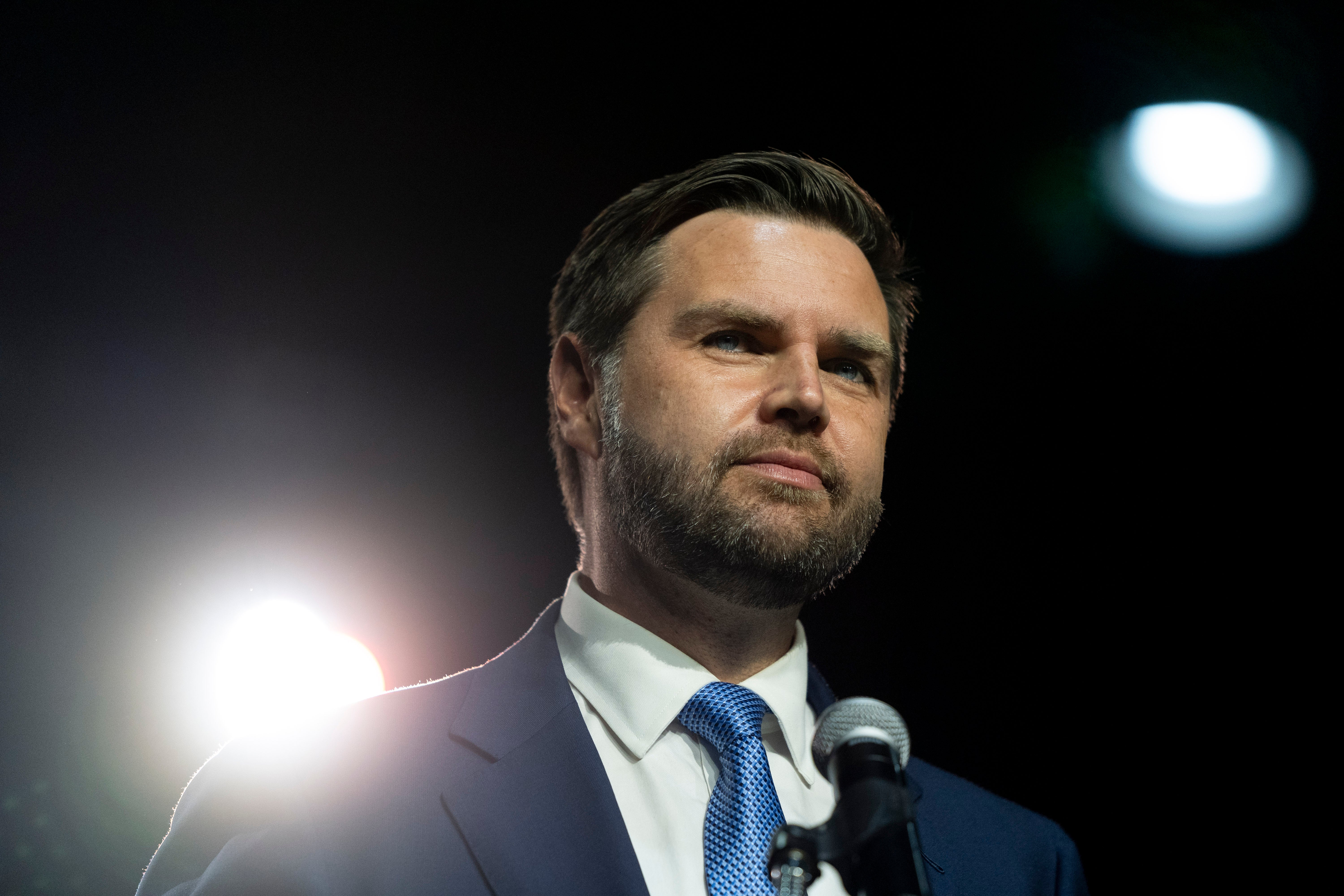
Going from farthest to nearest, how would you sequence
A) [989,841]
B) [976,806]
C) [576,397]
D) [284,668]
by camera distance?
[284,668]
[576,397]
[976,806]
[989,841]

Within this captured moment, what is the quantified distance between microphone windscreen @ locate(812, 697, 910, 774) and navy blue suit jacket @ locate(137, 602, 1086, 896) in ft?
1.98

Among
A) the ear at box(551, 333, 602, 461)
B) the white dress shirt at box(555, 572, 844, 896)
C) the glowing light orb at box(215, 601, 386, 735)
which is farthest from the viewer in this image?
the glowing light orb at box(215, 601, 386, 735)

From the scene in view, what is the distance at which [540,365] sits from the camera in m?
3.26

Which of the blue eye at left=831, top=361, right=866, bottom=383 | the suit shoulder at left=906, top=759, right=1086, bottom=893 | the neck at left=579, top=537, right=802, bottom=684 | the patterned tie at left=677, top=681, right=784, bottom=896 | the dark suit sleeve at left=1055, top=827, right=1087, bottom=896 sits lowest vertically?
the dark suit sleeve at left=1055, top=827, right=1087, bottom=896

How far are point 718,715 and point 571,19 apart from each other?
2.39 metres

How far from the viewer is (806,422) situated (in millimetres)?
1739

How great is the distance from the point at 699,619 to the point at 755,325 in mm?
662

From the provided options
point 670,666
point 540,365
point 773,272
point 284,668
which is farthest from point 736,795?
point 540,365

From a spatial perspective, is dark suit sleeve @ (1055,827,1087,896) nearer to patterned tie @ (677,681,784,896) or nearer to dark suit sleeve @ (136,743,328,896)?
patterned tie @ (677,681,784,896)

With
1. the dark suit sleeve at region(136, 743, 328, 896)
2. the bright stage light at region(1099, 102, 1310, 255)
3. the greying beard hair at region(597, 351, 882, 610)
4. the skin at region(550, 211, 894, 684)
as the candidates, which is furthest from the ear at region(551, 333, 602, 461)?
the bright stage light at region(1099, 102, 1310, 255)

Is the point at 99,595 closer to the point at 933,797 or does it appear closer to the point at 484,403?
the point at 484,403

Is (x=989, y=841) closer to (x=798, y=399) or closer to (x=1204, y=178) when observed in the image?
(x=798, y=399)

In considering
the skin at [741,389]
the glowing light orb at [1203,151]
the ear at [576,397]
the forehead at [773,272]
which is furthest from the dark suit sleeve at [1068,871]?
the glowing light orb at [1203,151]

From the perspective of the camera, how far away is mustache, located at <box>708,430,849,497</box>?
1.70m
